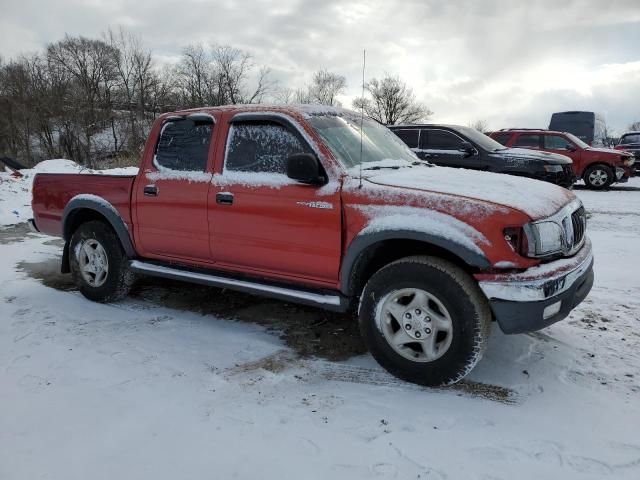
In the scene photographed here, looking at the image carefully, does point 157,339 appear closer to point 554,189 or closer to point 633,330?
point 554,189

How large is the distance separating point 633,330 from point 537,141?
10516mm

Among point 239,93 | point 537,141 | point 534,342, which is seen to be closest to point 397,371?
point 534,342

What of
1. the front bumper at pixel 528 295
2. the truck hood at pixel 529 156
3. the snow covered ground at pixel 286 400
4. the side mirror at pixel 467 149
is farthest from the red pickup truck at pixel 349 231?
the truck hood at pixel 529 156

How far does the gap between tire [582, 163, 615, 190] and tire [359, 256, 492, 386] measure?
1233 cm

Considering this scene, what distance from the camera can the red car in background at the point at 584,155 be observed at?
13.1 meters

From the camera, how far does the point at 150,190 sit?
430 centimetres

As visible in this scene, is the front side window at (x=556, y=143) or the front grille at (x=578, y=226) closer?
the front grille at (x=578, y=226)

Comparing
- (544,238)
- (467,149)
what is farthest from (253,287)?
(467,149)

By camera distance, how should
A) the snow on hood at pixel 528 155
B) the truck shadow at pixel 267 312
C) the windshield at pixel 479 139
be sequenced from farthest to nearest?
the windshield at pixel 479 139 → the snow on hood at pixel 528 155 → the truck shadow at pixel 267 312

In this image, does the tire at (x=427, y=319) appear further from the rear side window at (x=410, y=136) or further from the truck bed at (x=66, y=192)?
the rear side window at (x=410, y=136)

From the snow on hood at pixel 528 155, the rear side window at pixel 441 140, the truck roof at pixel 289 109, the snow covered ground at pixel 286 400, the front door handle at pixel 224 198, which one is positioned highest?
the truck roof at pixel 289 109

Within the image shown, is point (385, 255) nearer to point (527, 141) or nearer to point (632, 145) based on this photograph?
point (527, 141)

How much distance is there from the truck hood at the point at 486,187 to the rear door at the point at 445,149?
6.40m

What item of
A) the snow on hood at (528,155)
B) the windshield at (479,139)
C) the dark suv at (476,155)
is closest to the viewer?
the dark suv at (476,155)
